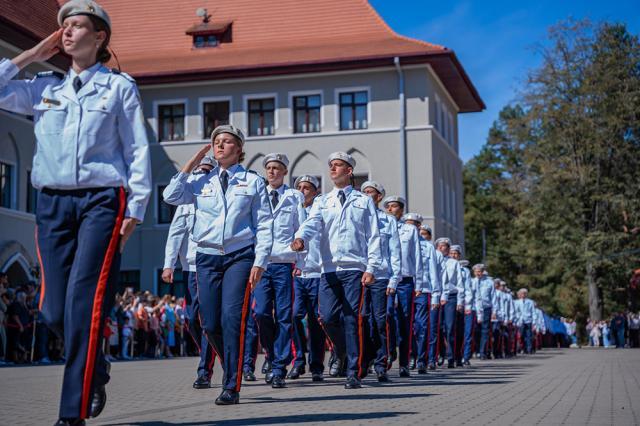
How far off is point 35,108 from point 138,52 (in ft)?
157

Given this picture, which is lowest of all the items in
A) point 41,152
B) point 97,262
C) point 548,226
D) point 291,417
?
point 291,417

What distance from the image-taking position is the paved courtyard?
7910 mm

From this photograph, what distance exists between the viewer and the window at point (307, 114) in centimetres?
4869

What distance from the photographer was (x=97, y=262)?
20.8 feet

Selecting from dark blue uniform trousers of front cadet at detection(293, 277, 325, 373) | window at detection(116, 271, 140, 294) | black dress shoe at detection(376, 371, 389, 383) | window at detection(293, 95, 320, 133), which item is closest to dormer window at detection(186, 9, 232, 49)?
window at detection(293, 95, 320, 133)

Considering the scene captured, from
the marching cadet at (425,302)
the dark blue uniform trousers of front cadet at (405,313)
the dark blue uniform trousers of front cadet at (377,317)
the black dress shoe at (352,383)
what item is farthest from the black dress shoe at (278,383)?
the marching cadet at (425,302)

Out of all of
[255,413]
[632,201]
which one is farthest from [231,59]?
[255,413]

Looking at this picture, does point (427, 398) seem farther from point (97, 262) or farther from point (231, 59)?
point (231, 59)

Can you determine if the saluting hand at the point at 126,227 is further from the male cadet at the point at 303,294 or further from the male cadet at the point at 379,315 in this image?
the male cadet at the point at 303,294

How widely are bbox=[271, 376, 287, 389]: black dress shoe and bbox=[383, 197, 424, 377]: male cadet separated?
132 inches

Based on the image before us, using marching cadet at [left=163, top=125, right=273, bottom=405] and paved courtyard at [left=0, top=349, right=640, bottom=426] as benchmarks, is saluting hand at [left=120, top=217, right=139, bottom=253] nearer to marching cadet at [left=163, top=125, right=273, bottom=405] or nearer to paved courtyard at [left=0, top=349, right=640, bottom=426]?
paved courtyard at [left=0, top=349, right=640, bottom=426]

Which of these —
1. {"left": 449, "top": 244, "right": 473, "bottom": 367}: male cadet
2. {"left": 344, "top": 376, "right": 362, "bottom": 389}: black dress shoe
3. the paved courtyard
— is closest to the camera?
the paved courtyard

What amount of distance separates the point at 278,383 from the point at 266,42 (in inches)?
1617

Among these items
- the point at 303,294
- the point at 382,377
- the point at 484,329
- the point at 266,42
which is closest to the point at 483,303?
the point at 484,329
